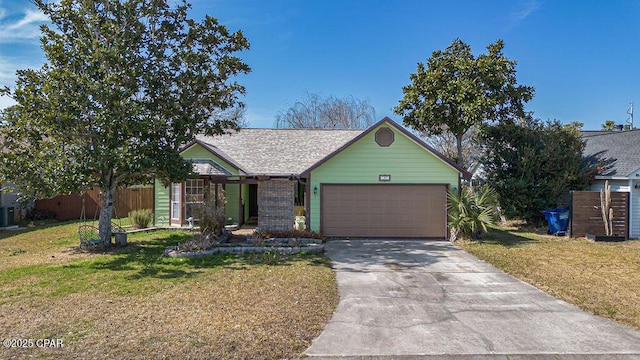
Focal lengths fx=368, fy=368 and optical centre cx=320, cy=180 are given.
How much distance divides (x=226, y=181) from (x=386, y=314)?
31.8 feet

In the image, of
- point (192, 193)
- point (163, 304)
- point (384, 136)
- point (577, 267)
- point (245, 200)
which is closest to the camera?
point (163, 304)

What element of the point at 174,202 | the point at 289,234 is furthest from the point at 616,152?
the point at 174,202

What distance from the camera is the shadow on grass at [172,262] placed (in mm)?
8609

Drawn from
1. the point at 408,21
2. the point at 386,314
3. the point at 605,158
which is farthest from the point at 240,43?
the point at 605,158

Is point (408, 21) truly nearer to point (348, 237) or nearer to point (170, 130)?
point (348, 237)

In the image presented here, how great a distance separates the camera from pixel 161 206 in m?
16.5

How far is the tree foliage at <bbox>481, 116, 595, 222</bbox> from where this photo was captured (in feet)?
53.4

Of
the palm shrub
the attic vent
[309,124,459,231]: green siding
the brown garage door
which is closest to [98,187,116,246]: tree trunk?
[309,124,459,231]: green siding

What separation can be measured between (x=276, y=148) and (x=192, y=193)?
14.9 ft

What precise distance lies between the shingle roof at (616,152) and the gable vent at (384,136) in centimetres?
935

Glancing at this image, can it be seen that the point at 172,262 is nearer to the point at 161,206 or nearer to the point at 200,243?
the point at 200,243

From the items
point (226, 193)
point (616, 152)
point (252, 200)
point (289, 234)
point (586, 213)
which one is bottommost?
point (289, 234)

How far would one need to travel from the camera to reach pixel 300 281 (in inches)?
309

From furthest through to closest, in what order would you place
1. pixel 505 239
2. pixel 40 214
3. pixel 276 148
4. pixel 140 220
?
pixel 40 214 → pixel 276 148 → pixel 140 220 → pixel 505 239
